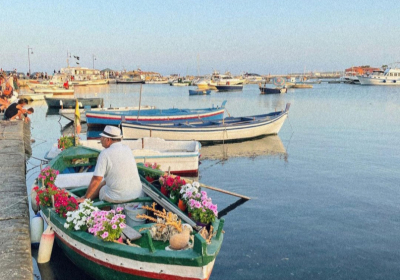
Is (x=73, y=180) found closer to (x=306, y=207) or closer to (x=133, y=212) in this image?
(x=133, y=212)

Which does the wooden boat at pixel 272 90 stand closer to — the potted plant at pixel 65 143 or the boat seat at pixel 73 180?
the potted plant at pixel 65 143

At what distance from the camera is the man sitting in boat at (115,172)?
6926 mm

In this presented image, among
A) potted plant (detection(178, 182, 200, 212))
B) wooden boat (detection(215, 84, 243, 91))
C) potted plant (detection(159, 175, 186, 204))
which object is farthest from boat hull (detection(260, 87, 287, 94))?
potted plant (detection(178, 182, 200, 212))

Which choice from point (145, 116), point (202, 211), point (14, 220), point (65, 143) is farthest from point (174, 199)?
point (145, 116)

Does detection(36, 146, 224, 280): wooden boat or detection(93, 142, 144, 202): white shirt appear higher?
detection(93, 142, 144, 202): white shirt

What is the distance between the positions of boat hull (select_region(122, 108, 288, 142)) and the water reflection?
1.91ft

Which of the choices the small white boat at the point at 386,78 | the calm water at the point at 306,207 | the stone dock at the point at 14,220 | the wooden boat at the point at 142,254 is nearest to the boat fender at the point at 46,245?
the wooden boat at the point at 142,254

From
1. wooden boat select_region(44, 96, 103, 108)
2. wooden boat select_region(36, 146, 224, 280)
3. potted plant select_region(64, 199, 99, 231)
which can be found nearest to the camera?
wooden boat select_region(36, 146, 224, 280)

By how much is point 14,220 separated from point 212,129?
16.4 meters

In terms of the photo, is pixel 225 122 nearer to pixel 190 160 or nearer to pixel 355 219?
pixel 190 160

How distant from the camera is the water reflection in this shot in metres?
20.8

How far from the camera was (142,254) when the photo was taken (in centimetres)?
570

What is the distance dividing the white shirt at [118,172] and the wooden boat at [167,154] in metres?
6.14

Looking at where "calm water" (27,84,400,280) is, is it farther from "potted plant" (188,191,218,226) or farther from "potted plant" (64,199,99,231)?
"potted plant" (188,191,218,226)
